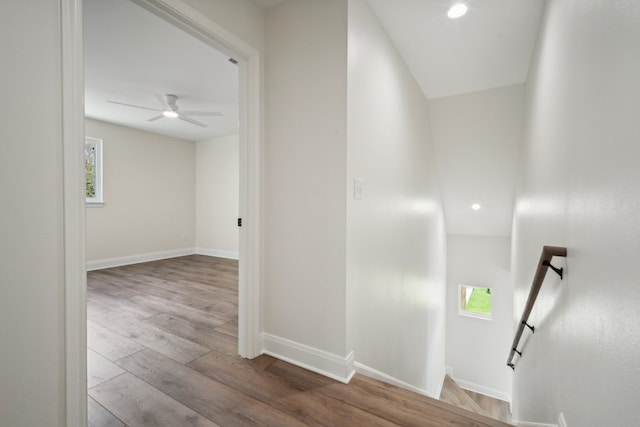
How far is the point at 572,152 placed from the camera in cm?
130

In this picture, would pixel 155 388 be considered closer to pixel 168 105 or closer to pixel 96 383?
pixel 96 383

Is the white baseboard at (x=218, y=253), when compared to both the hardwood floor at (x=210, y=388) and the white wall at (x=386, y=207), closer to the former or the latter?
the hardwood floor at (x=210, y=388)

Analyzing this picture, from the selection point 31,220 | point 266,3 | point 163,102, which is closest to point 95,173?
point 163,102

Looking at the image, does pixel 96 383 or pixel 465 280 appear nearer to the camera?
pixel 96 383

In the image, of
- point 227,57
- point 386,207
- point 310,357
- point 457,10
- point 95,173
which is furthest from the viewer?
point 95,173

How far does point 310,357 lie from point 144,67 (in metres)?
3.27

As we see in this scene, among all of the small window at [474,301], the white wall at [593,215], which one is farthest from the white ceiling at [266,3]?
the small window at [474,301]

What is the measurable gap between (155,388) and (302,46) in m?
2.32

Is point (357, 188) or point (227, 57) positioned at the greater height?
point (227, 57)

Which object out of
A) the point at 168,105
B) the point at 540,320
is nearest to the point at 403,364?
the point at 540,320

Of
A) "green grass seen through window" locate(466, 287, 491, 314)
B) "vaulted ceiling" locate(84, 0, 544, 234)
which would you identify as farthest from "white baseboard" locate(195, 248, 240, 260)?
"green grass seen through window" locate(466, 287, 491, 314)

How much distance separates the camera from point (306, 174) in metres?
1.81

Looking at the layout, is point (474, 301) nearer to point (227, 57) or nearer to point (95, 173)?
point (227, 57)

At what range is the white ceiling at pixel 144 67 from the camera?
2.19m
